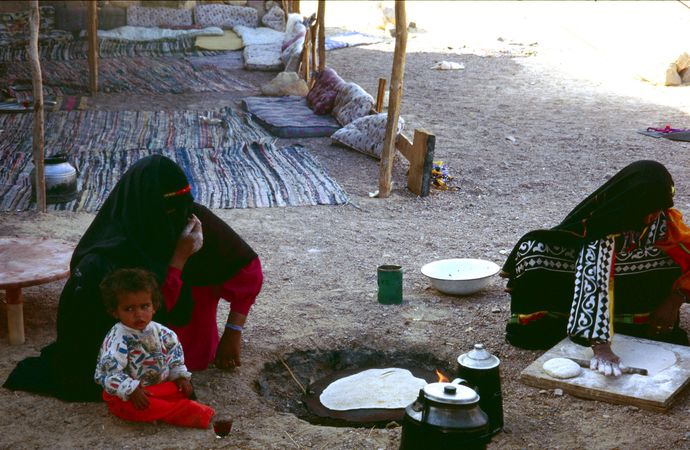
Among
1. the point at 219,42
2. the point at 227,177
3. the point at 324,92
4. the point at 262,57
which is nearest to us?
the point at 227,177

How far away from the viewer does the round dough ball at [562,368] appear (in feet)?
11.6

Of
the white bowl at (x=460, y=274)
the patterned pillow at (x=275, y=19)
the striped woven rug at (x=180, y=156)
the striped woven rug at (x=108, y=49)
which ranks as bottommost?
the striped woven rug at (x=180, y=156)

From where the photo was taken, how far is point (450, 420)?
2557mm

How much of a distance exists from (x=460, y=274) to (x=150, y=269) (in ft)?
7.08

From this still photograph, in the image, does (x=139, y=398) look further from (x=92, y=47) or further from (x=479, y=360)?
(x=92, y=47)

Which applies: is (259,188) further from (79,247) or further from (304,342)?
(79,247)

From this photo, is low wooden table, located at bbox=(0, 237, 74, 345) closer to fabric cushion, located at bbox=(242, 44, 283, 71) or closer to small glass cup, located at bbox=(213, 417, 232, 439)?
small glass cup, located at bbox=(213, 417, 232, 439)

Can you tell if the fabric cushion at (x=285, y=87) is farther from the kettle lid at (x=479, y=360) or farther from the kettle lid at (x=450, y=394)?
the kettle lid at (x=450, y=394)

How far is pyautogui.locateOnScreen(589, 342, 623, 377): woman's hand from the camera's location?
3.52 metres

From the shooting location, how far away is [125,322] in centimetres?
306

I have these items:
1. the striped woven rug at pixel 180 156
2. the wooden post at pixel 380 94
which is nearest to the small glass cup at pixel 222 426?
the striped woven rug at pixel 180 156

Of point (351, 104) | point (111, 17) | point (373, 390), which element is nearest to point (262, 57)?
point (111, 17)

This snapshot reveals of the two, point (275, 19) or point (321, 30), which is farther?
point (275, 19)

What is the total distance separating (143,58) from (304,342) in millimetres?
10063
